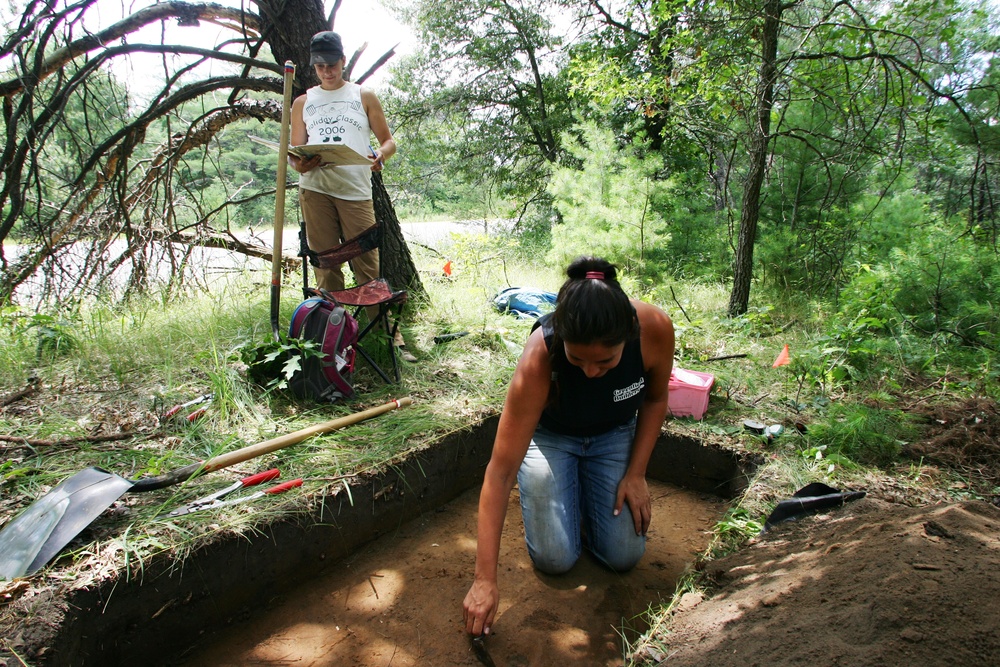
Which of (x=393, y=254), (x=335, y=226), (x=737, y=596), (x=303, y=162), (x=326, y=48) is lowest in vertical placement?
(x=737, y=596)

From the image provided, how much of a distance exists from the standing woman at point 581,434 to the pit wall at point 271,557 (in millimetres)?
600

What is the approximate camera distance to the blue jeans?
1891 millimetres

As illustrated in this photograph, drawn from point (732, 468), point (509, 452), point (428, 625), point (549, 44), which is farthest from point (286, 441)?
point (549, 44)

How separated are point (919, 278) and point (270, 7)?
14.8 feet

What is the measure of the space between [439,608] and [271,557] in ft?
1.99

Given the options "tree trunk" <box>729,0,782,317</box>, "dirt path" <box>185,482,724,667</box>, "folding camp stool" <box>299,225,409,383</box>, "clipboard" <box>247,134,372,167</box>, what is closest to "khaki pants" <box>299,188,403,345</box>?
"folding camp stool" <box>299,225,409,383</box>

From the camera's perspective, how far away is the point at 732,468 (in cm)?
238

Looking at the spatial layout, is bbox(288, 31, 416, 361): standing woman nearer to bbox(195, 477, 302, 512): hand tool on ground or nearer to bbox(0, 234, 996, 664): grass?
bbox(0, 234, 996, 664): grass

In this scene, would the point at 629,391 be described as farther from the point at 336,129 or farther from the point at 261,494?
the point at 336,129

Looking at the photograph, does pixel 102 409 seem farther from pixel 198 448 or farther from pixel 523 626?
pixel 523 626

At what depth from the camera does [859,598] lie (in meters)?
1.25

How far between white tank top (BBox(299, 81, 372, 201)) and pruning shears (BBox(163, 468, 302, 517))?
1746 mm

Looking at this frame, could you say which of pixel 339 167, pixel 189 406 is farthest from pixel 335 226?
pixel 189 406

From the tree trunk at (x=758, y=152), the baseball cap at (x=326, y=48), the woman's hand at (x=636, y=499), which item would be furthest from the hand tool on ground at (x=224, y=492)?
the tree trunk at (x=758, y=152)
